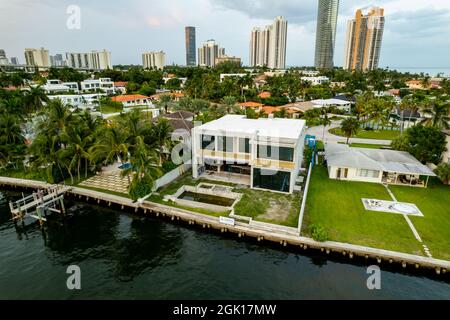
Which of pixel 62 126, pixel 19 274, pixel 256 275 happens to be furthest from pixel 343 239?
pixel 62 126

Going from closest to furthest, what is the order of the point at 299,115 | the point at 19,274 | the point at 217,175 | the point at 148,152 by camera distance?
the point at 19,274 < the point at 148,152 < the point at 217,175 < the point at 299,115

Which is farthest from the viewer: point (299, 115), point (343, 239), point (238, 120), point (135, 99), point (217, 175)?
point (135, 99)

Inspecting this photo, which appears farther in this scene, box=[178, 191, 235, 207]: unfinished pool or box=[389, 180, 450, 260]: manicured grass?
box=[178, 191, 235, 207]: unfinished pool

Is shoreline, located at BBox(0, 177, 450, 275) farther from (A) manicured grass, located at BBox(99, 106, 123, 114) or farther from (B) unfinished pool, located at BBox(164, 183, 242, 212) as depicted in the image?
(A) manicured grass, located at BBox(99, 106, 123, 114)

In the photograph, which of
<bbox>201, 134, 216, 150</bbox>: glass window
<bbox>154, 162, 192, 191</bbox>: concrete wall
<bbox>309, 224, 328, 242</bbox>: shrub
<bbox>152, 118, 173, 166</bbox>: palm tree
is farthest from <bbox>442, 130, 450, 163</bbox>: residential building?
<bbox>152, 118, 173, 166</bbox>: palm tree

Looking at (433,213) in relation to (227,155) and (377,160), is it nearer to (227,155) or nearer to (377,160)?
(377,160)
